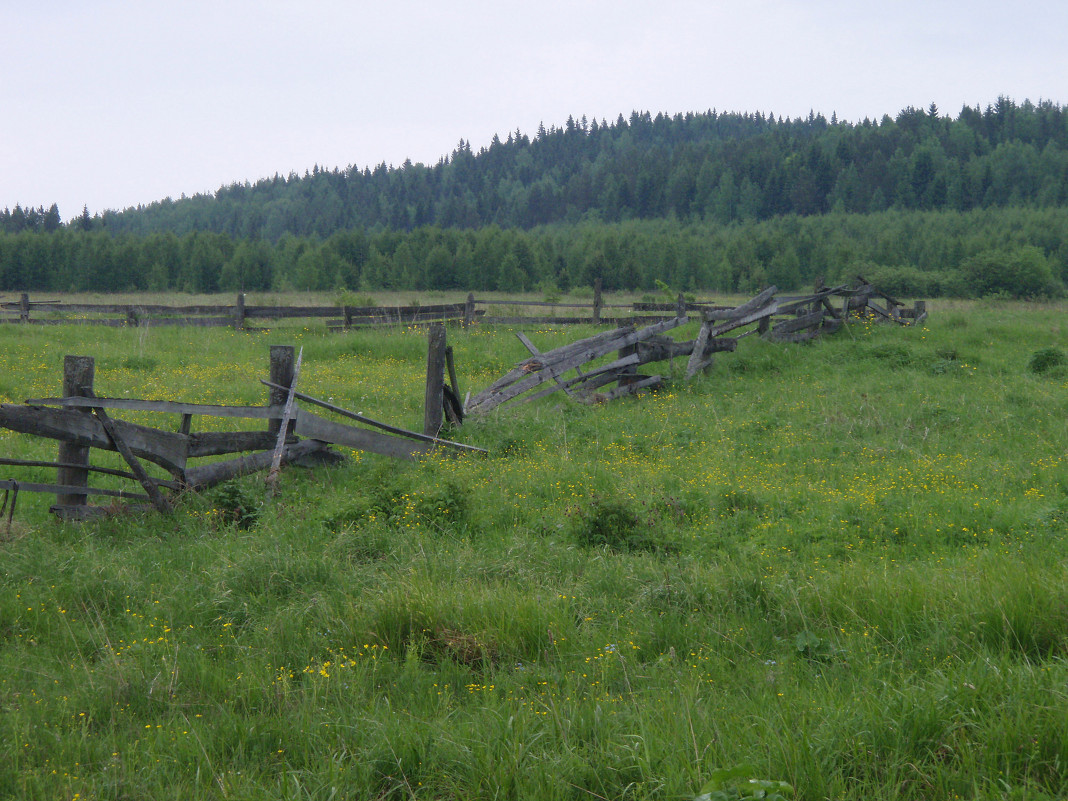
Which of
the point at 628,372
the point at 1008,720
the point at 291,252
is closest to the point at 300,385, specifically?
the point at 628,372

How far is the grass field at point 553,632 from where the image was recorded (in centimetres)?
305

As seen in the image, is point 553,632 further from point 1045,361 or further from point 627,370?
point 1045,361

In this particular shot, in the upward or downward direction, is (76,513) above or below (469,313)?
below

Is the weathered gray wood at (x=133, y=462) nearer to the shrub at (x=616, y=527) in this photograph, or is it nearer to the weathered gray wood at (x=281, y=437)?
the weathered gray wood at (x=281, y=437)

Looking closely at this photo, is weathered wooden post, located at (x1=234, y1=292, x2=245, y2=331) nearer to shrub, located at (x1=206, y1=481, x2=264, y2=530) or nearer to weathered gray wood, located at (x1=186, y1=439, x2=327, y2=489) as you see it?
weathered gray wood, located at (x1=186, y1=439, x2=327, y2=489)

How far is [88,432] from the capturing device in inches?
254

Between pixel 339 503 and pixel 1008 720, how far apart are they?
5764mm

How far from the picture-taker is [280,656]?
428cm

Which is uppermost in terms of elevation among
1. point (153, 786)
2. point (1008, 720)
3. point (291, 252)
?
point (291, 252)

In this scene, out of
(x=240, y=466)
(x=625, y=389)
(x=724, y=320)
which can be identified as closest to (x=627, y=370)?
(x=625, y=389)

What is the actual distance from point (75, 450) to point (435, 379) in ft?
14.0

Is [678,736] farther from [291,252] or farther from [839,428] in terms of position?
[291,252]

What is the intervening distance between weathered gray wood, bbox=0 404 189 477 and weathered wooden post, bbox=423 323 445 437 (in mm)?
3180

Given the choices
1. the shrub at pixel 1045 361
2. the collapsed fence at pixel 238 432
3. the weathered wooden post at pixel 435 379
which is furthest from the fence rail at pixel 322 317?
the weathered wooden post at pixel 435 379
